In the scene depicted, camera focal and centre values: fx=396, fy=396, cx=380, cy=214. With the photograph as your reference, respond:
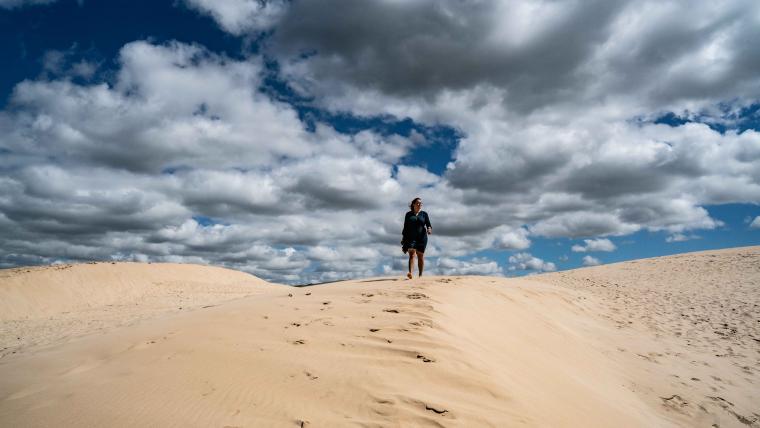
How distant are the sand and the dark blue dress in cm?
197

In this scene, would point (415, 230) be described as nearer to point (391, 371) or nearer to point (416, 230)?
point (416, 230)

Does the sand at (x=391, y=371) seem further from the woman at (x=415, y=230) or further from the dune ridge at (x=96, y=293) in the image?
the dune ridge at (x=96, y=293)

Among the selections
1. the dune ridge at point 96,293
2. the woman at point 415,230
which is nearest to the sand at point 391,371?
the woman at point 415,230

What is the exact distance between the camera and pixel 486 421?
3141 millimetres

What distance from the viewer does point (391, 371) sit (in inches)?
152

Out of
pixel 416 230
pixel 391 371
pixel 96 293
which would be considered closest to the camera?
pixel 391 371

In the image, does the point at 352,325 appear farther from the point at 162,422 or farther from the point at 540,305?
the point at 540,305

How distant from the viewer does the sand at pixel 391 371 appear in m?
3.30

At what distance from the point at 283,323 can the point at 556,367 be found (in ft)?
13.0

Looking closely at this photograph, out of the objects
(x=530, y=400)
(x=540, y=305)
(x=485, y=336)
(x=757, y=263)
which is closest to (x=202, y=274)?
(x=540, y=305)

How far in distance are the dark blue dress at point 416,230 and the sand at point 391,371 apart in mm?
1975

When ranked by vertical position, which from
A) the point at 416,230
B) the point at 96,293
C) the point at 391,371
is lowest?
the point at 96,293

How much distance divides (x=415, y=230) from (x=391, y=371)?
6.37 meters

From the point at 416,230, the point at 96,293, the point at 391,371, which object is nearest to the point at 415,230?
the point at 416,230
